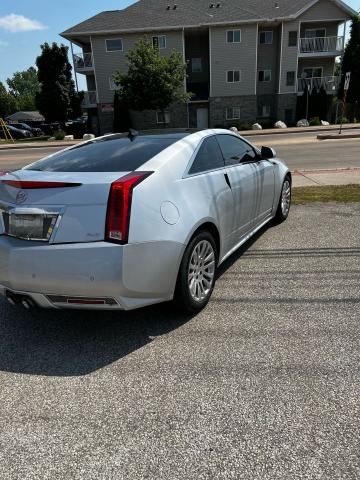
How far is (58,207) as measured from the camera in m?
2.88

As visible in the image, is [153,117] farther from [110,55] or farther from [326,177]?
[326,177]

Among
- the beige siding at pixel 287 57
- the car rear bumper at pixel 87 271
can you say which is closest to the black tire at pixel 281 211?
the car rear bumper at pixel 87 271

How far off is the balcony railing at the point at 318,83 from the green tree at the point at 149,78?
11875 mm

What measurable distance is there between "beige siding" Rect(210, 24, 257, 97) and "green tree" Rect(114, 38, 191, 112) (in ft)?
18.6

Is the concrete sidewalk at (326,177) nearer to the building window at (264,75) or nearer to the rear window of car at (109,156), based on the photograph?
the rear window of car at (109,156)

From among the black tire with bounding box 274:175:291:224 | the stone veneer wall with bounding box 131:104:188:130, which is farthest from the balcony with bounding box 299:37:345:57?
the black tire with bounding box 274:175:291:224

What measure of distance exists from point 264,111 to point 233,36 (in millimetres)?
6906

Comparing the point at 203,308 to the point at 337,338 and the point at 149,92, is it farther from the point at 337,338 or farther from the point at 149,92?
the point at 149,92

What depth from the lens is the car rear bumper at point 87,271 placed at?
2803 millimetres

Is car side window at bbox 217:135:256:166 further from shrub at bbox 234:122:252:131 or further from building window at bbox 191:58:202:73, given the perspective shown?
building window at bbox 191:58:202:73

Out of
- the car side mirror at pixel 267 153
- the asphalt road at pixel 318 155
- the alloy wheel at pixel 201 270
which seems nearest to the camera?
the alloy wheel at pixel 201 270

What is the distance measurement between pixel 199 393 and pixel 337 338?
122 centimetres

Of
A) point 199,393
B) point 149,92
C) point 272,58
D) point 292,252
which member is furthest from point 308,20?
point 199,393

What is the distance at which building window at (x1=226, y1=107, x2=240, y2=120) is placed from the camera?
117 ft
